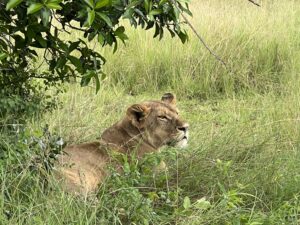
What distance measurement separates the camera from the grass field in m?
3.13

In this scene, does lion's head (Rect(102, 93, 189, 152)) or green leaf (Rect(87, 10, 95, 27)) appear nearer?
green leaf (Rect(87, 10, 95, 27))

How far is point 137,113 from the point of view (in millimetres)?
4309

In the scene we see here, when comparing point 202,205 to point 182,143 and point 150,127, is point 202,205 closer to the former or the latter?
point 182,143

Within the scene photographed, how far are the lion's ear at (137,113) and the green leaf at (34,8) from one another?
1.74 m

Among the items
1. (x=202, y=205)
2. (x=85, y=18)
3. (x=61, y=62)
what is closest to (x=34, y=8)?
(x=85, y=18)

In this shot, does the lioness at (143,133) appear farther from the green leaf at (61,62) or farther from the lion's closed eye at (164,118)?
the green leaf at (61,62)

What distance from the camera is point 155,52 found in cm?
711

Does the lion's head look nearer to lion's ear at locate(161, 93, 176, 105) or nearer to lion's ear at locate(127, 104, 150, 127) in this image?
lion's ear at locate(127, 104, 150, 127)

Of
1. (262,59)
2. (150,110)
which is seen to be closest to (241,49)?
(262,59)

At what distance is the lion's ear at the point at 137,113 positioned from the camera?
427cm

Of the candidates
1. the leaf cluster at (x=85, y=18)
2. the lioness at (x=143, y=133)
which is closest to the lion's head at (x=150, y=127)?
the lioness at (x=143, y=133)

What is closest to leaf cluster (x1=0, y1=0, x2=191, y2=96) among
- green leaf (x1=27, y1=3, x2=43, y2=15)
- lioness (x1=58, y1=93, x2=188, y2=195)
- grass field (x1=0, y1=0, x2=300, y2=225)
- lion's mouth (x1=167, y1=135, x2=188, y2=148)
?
green leaf (x1=27, y1=3, x2=43, y2=15)

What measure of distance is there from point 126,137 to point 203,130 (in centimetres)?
77

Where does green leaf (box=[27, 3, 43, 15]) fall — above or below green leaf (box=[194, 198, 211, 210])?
above
